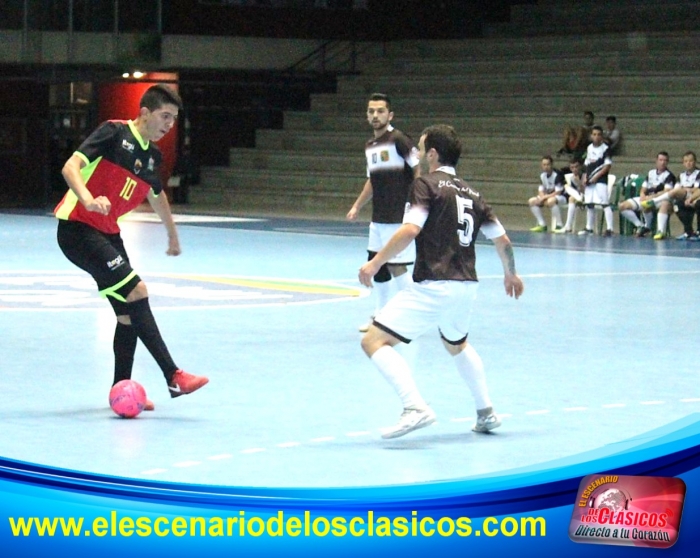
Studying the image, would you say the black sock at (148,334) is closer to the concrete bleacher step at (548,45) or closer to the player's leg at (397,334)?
the player's leg at (397,334)

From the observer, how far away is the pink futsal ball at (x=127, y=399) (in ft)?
27.6

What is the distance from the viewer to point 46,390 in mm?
9352

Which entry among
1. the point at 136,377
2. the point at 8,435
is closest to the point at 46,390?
the point at 136,377

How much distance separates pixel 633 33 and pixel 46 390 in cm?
2680

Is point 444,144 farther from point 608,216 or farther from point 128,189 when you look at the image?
point 608,216

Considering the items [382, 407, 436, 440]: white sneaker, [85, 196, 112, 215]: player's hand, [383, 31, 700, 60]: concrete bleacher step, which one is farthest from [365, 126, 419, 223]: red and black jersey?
[383, 31, 700, 60]: concrete bleacher step

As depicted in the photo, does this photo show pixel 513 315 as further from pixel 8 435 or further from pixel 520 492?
pixel 520 492

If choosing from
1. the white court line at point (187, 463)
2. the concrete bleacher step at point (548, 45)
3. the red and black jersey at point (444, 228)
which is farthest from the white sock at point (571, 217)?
the white court line at point (187, 463)

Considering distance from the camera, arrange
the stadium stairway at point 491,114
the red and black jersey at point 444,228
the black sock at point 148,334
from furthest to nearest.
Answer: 1. the stadium stairway at point 491,114
2. the black sock at point 148,334
3. the red and black jersey at point 444,228

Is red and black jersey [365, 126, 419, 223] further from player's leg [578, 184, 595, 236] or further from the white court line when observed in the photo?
player's leg [578, 184, 595, 236]

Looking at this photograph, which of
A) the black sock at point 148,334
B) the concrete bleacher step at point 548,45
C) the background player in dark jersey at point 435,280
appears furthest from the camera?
the concrete bleacher step at point 548,45

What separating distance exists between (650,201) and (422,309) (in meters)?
17.9

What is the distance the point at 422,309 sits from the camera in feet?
25.9

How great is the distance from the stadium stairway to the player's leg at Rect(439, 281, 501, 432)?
20.8 m
